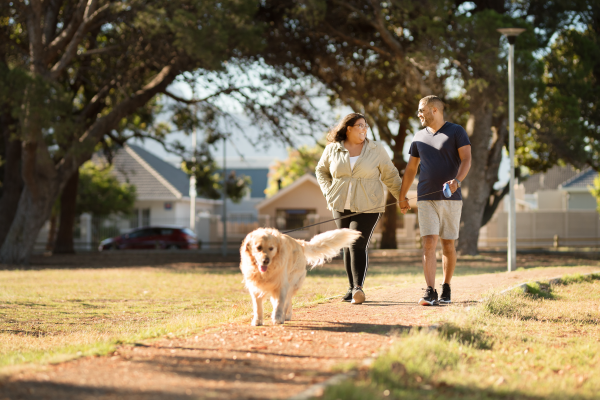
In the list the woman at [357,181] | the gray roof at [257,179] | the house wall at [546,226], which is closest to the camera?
the woman at [357,181]

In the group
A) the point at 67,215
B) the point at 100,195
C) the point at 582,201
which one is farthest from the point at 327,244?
the point at 582,201

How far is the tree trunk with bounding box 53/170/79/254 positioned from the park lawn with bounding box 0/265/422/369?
423 inches

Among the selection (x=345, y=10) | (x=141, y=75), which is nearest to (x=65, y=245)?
(x=141, y=75)

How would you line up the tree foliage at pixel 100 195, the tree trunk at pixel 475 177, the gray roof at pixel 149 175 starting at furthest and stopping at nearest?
1. the gray roof at pixel 149 175
2. the tree foliage at pixel 100 195
3. the tree trunk at pixel 475 177

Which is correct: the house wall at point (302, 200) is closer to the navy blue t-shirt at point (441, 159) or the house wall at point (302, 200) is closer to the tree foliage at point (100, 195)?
the tree foliage at point (100, 195)

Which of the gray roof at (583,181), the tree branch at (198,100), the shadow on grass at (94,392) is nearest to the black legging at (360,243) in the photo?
the shadow on grass at (94,392)

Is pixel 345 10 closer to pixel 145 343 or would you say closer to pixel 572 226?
pixel 145 343

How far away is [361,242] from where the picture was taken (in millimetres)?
7250

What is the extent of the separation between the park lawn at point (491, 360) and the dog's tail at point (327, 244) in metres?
1.36

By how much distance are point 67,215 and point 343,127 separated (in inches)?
856

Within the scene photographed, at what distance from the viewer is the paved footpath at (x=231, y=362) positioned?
143 inches

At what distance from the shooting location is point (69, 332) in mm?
6992

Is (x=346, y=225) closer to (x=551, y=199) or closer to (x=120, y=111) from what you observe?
(x=120, y=111)

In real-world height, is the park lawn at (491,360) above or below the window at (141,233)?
below
